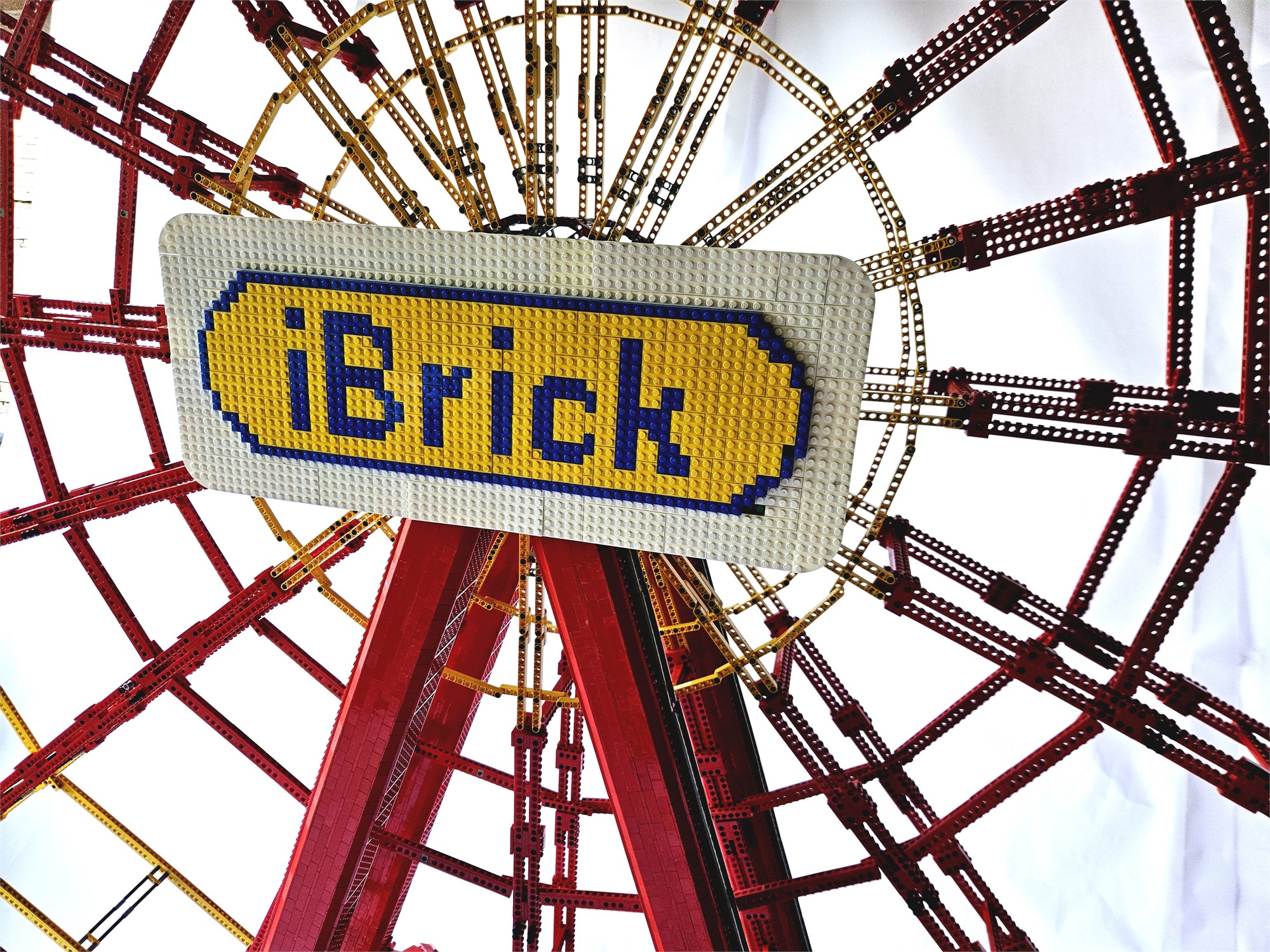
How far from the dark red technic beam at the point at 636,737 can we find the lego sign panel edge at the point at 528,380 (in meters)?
0.54

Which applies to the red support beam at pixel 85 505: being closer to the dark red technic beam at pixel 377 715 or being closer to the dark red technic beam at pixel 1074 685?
the dark red technic beam at pixel 377 715

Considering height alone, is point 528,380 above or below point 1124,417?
above

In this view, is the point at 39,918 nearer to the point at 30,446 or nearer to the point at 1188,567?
the point at 30,446

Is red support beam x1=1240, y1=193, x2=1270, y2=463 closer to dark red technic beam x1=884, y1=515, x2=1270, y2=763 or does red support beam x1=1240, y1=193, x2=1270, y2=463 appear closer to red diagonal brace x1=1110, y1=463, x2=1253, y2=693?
red diagonal brace x1=1110, y1=463, x2=1253, y2=693

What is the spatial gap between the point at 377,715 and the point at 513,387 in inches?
98.4

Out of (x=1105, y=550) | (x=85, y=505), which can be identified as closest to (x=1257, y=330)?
(x=1105, y=550)

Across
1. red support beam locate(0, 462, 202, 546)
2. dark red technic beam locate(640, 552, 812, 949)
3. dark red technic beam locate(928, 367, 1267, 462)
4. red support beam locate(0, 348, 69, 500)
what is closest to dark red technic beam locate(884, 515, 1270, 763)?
dark red technic beam locate(928, 367, 1267, 462)

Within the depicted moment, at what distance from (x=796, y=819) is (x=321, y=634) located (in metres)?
6.09

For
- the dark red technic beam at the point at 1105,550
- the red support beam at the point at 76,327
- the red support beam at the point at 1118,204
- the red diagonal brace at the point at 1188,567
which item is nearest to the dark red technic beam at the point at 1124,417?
the red diagonal brace at the point at 1188,567

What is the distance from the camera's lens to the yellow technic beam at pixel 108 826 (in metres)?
7.86

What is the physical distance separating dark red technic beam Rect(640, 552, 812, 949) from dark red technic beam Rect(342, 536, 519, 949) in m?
1.54

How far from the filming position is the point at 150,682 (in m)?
7.64

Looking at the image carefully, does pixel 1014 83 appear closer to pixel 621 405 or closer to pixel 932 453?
pixel 932 453

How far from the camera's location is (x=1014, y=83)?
28.3ft
